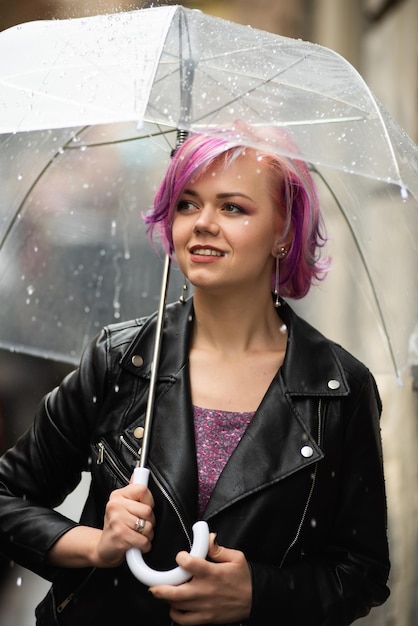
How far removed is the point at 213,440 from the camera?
9.30ft

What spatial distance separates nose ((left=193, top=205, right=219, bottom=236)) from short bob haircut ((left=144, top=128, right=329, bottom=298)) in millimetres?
107

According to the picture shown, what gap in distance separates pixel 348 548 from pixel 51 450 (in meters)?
0.85

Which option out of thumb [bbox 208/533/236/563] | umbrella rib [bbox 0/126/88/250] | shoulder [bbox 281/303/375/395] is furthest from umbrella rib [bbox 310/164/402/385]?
thumb [bbox 208/533/236/563]

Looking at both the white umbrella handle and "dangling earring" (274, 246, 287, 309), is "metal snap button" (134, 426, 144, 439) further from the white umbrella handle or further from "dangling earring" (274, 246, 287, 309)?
"dangling earring" (274, 246, 287, 309)

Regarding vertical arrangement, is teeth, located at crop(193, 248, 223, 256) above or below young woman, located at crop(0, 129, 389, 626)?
above

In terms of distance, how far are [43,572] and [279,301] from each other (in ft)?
3.25

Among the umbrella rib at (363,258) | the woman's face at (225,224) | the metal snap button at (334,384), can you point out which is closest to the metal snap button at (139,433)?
the woman's face at (225,224)

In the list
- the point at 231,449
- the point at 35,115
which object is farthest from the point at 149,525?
the point at 35,115

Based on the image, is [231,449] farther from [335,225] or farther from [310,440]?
[335,225]

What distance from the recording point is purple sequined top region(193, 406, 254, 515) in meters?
2.79

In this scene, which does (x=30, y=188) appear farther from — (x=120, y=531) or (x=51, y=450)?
(x=120, y=531)

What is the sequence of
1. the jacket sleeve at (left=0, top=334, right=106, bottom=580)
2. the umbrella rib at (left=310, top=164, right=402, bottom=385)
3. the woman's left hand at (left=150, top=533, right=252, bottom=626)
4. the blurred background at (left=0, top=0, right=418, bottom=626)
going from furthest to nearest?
the blurred background at (left=0, top=0, right=418, bottom=626) < the umbrella rib at (left=310, top=164, right=402, bottom=385) < the jacket sleeve at (left=0, top=334, right=106, bottom=580) < the woman's left hand at (left=150, top=533, right=252, bottom=626)

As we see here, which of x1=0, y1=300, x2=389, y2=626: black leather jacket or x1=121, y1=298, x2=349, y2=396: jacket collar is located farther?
x1=121, y1=298, x2=349, y2=396: jacket collar

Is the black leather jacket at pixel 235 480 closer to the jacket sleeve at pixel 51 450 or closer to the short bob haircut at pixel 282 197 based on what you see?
the jacket sleeve at pixel 51 450
